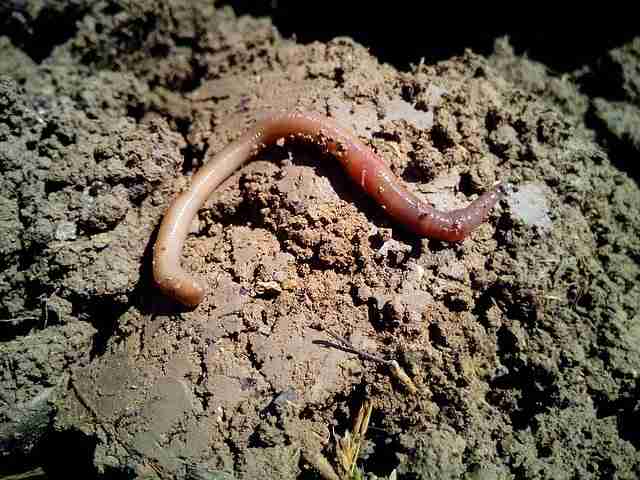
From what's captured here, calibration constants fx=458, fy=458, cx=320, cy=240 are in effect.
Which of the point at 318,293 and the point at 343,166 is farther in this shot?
the point at 343,166

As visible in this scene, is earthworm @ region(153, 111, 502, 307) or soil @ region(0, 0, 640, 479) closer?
soil @ region(0, 0, 640, 479)

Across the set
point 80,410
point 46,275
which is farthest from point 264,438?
point 46,275

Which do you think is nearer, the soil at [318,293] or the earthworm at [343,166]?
the soil at [318,293]

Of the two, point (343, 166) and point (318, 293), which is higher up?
point (343, 166)

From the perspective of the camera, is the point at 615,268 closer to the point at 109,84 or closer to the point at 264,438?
the point at 264,438

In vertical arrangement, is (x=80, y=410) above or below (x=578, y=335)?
below
